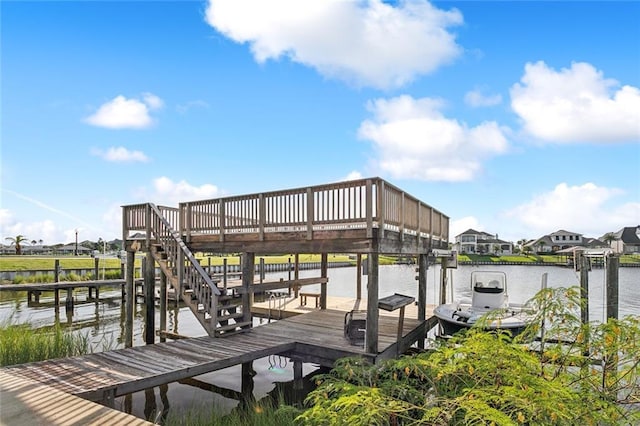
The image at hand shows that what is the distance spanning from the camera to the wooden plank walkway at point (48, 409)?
14.5 ft

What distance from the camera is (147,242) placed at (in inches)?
488

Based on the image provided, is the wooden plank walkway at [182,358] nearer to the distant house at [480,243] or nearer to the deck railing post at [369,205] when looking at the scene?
the deck railing post at [369,205]

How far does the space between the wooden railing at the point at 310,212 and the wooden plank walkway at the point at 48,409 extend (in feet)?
18.3

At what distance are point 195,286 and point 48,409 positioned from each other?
6122mm

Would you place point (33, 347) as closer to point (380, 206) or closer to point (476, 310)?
point (380, 206)

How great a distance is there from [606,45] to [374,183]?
726cm

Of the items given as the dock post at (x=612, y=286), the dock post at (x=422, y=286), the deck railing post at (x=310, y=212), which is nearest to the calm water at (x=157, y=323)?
the dock post at (x=612, y=286)

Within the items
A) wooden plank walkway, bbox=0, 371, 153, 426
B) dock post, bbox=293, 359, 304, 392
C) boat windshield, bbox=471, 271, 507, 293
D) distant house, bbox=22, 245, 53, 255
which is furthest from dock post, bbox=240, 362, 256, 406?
distant house, bbox=22, 245, 53, 255

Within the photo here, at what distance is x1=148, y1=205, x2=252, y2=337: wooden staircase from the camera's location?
1010 centimetres

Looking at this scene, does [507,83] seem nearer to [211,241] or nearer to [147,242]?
[211,241]

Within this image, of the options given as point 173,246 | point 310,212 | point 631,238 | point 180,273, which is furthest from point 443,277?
point 631,238

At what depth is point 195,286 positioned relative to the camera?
1090 centimetres

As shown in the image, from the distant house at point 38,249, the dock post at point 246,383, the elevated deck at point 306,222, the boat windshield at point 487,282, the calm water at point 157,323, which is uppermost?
the elevated deck at point 306,222

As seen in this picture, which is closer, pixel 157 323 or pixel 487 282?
pixel 487 282
